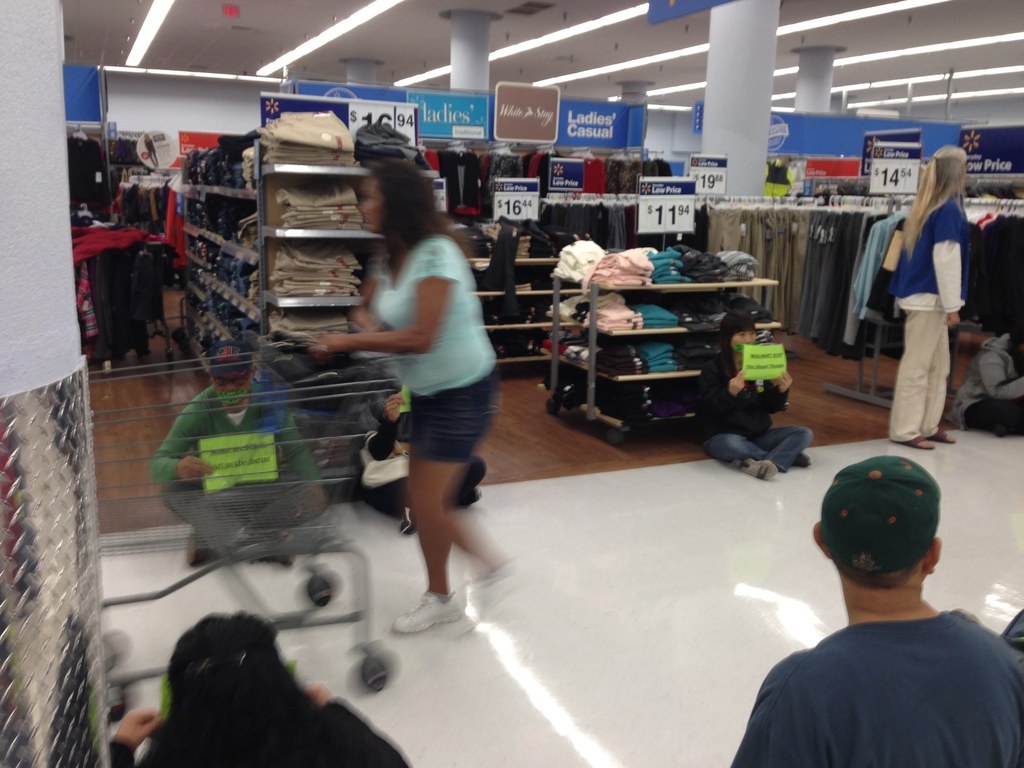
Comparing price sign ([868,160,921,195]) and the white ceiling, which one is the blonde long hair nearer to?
price sign ([868,160,921,195])

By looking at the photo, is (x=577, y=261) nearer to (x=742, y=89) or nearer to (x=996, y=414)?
(x=996, y=414)

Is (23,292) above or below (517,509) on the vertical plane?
above

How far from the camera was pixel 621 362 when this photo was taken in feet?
17.8

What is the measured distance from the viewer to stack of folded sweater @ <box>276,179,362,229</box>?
470cm

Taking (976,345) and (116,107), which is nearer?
(976,345)

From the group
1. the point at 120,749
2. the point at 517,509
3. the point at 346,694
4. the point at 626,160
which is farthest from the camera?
the point at 626,160

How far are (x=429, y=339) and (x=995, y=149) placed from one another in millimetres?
9735

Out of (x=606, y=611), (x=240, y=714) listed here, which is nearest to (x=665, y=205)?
(x=606, y=611)

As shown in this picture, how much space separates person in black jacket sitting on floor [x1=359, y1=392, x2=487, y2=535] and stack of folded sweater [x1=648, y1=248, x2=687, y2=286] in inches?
81.4

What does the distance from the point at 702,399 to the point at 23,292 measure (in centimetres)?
466

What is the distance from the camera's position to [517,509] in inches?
171

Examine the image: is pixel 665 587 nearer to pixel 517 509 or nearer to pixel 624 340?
pixel 517 509

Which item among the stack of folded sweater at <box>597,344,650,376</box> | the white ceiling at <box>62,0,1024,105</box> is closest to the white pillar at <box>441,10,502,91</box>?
the white ceiling at <box>62,0,1024,105</box>

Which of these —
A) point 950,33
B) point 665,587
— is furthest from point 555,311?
point 950,33
